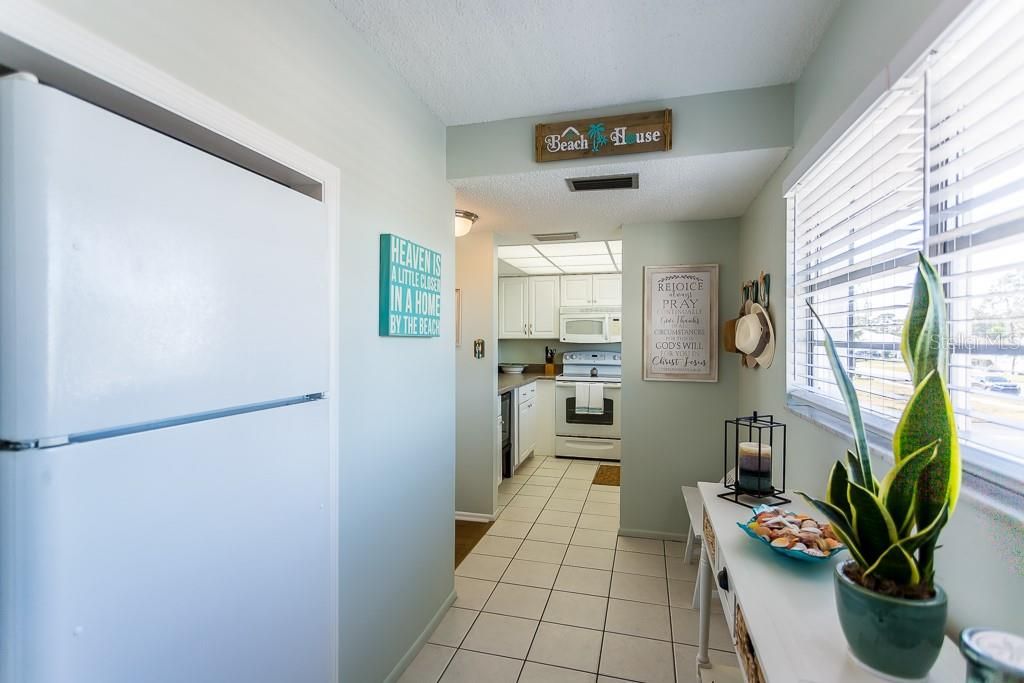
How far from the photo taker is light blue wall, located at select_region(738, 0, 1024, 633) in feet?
2.67

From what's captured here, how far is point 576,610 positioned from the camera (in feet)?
7.90

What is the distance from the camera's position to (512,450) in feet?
15.1

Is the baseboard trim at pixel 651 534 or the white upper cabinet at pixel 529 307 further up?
the white upper cabinet at pixel 529 307

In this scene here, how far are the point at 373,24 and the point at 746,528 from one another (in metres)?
1.92

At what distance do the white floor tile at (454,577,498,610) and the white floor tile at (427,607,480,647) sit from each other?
5 centimetres

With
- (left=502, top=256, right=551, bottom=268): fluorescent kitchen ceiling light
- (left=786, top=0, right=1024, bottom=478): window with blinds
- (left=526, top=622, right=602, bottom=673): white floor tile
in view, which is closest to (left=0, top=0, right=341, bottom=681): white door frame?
(left=526, top=622, right=602, bottom=673): white floor tile

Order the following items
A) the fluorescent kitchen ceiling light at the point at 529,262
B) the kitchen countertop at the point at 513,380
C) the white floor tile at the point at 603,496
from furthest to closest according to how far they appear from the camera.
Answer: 1. the fluorescent kitchen ceiling light at the point at 529,262
2. the kitchen countertop at the point at 513,380
3. the white floor tile at the point at 603,496

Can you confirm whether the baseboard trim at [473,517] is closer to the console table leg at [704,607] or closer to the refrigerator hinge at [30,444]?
the console table leg at [704,607]

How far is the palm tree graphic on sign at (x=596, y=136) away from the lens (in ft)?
6.77

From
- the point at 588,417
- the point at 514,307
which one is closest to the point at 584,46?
the point at 588,417

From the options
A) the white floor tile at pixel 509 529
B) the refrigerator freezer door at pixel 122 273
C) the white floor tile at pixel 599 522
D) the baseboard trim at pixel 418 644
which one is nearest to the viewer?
the refrigerator freezer door at pixel 122 273

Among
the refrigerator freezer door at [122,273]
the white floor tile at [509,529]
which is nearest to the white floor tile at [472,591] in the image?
the white floor tile at [509,529]

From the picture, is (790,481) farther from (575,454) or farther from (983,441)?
(575,454)

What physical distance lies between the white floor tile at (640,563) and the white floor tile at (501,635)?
80 centimetres
